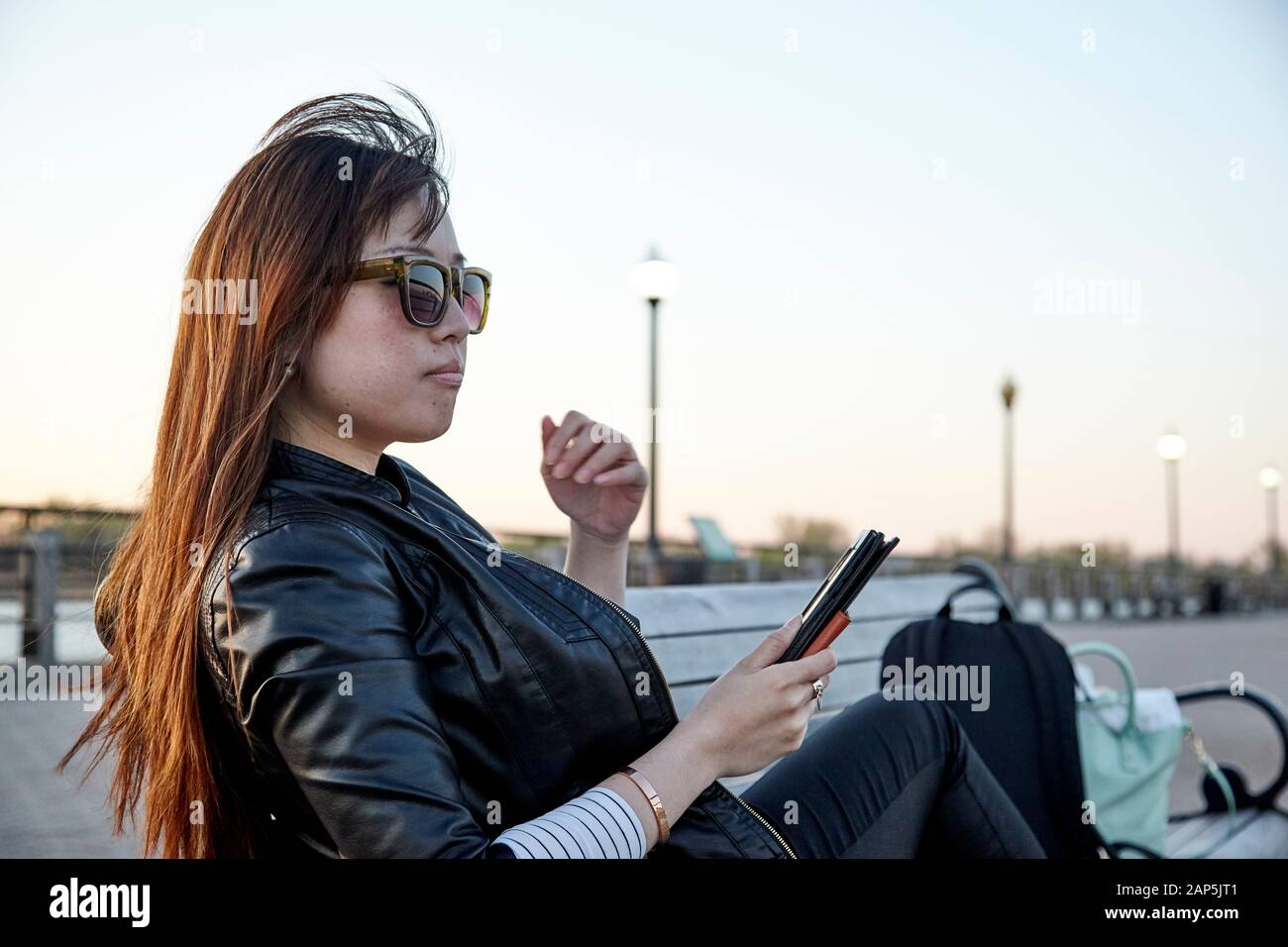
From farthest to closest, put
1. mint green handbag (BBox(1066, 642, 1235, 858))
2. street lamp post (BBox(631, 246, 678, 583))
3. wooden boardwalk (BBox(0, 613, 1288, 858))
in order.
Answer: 1. street lamp post (BBox(631, 246, 678, 583))
2. wooden boardwalk (BBox(0, 613, 1288, 858))
3. mint green handbag (BBox(1066, 642, 1235, 858))

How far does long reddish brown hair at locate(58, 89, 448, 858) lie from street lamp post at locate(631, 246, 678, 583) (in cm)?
875

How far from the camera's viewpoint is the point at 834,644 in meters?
3.90

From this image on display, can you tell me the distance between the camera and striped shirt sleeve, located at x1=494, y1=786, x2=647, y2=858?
1426 millimetres

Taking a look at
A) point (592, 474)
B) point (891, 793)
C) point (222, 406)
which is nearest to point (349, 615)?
point (222, 406)

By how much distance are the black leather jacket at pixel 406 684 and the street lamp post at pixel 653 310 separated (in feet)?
28.9

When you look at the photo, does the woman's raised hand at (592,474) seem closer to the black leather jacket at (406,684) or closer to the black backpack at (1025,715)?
the black leather jacket at (406,684)

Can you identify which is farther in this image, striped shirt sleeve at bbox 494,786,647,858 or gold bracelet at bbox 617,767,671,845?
gold bracelet at bbox 617,767,671,845

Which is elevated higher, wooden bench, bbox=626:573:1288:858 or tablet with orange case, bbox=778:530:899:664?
tablet with orange case, bbox=778:530:899:664

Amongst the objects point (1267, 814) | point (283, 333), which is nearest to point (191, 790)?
point (283, 333)

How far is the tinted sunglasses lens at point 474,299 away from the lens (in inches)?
74.9

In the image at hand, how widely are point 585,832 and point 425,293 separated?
833 millimetres

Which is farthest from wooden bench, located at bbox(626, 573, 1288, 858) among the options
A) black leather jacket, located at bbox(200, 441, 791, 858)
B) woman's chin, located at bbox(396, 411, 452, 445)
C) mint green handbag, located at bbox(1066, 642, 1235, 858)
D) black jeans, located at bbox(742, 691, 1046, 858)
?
woman's chin, located at bbox(396, 411, 452, 445)

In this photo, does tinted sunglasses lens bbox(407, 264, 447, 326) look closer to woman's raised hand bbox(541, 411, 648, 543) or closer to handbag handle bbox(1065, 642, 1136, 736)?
woman's raised hand bbox(541, 411, 648, 543)
